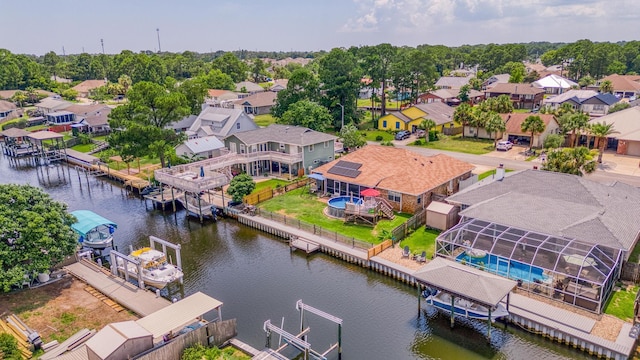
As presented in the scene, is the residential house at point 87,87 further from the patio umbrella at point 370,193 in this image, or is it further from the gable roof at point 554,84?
the gable roof at point 554,84

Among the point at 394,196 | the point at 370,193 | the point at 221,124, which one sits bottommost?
the point at 394,196

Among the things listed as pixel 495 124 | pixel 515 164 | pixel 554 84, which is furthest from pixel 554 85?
pixel 515 164

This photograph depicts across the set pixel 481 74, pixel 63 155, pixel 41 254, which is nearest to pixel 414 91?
pixel 481 74

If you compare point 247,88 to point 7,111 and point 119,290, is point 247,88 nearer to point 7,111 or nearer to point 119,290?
point 7,111

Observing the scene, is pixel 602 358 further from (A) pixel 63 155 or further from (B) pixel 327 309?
(A) pixel 63 155

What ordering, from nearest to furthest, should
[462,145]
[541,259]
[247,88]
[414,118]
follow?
[541,259] < [462,145] < [414,118] < [247,88]

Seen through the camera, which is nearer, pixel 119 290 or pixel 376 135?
pixel 119 290

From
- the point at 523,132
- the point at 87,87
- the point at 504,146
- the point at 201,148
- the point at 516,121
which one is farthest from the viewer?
the point at 87,87
